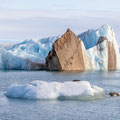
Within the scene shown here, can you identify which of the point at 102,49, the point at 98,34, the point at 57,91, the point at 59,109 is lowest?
the point at 59,109

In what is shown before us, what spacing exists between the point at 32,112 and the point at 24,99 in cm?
409

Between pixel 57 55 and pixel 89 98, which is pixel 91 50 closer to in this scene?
pixel 57 55

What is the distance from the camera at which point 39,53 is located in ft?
260


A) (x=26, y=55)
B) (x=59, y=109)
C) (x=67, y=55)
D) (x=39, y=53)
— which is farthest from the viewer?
(x=39, y=53)

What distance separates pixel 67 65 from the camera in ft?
229

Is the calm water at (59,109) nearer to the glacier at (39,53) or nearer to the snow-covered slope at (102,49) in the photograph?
the glacier at (39,53)

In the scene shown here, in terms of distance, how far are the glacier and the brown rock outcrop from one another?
370 centimetres

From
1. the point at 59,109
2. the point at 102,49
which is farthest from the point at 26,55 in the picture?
the point at 59,109

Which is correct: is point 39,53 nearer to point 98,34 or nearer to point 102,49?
point 102,49

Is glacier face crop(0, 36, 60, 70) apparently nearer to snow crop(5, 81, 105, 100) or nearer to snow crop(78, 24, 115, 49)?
snow crop(78, 24, 115, 49)

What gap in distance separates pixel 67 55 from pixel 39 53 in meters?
10.8

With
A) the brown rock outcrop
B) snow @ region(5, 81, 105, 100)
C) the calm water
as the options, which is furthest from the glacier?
the calm water

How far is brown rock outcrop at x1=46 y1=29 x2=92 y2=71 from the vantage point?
6931 cm

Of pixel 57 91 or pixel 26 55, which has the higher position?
pixel 26 55
